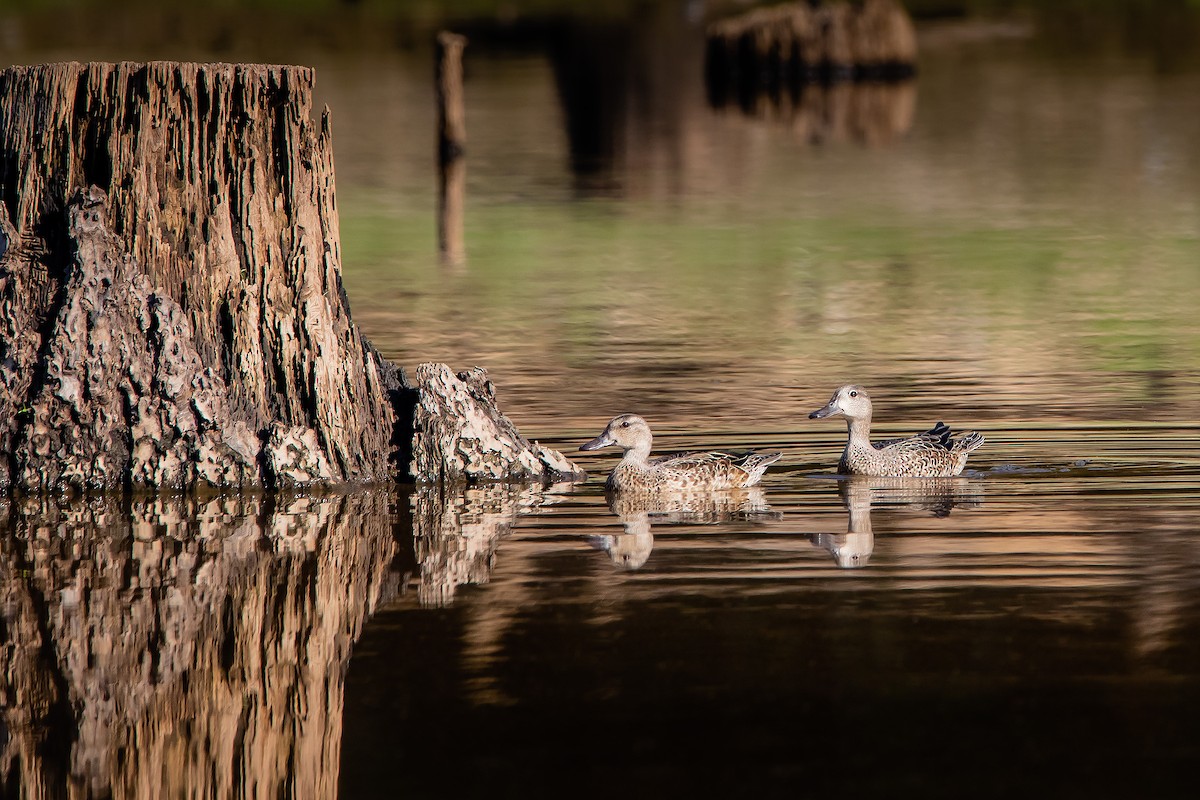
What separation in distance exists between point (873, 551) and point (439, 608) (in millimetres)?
2266

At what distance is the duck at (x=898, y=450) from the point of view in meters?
12.0

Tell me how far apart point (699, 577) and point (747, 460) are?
2.56m

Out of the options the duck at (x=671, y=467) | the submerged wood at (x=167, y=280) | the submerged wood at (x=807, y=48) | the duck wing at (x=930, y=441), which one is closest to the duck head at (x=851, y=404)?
the duck wing at (x=930, y=441)

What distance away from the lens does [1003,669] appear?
301 inches

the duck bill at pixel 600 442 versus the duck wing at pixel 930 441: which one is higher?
the duck bill at pixel 600 442

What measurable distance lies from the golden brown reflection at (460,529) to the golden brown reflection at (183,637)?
8.1 inches

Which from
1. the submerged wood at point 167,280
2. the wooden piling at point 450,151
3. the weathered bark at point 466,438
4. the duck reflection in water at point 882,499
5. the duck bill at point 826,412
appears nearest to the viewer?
the duck reflection in water at point 882,499

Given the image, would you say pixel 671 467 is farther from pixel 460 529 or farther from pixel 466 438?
pixel 460 529

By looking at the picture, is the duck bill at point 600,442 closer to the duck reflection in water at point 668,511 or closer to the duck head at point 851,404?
the duck reflection in water at point 668,511

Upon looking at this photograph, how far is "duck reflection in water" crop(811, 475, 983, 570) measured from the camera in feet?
32.9

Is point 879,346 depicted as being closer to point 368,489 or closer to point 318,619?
point 368,489

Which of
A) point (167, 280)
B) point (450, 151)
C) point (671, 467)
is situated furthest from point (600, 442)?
point (450, 151)

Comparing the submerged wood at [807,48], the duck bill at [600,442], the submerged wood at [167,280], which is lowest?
the duck bill at [600,442]

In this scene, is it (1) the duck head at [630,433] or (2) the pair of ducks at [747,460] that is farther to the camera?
(1) the duck head at [630,433]
